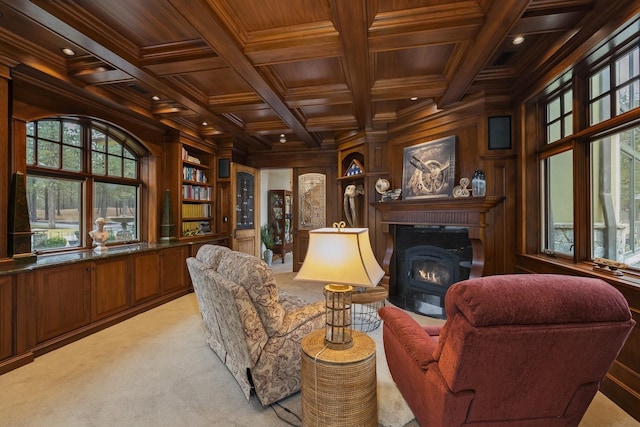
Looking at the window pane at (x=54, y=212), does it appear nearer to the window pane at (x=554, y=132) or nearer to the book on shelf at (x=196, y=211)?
the book on shelf at (x=196, y=211)

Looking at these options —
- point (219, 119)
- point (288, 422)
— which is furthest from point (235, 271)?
point (219, 119)

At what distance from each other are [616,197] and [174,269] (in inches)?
196

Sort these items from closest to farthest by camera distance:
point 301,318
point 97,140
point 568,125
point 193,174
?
point 301,318, point 568,125, point 97,140, point 193,174

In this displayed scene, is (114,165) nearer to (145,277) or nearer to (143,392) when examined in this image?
(145,277)

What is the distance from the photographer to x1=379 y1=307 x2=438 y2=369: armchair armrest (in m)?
1.38

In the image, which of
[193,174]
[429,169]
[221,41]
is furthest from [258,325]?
[193,174]

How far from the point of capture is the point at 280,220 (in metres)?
8.28

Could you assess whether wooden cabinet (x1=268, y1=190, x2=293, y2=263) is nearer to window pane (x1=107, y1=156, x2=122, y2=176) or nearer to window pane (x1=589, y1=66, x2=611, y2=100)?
window pane (x1=107, y1=156, x2=122, y2=176)

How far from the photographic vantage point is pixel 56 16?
2.07 m

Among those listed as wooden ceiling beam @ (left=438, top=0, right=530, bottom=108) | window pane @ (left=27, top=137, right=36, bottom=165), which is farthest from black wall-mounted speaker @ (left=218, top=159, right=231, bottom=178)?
wooden ceiling beam @ (left=438, top=0, right=530, bottom=108)

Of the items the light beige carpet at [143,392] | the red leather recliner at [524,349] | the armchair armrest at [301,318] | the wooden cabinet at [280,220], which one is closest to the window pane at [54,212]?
the light beige carpet at [143,392]

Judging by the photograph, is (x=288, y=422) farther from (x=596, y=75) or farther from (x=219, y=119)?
(x=219, y=119)

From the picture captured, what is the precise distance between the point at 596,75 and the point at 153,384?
4089 millimetres

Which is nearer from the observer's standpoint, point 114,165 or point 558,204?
point 558,204
